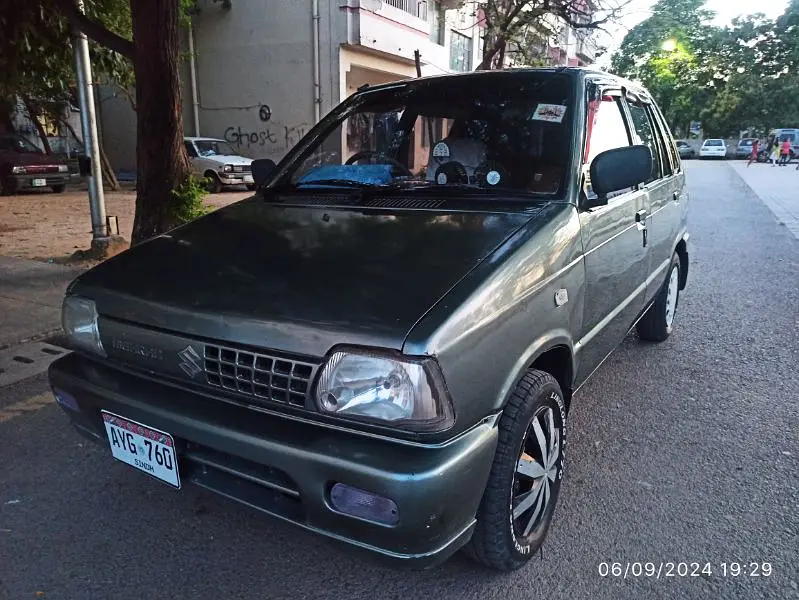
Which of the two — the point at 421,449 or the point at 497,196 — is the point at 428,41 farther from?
the point at 421,449

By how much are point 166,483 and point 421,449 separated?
0.95m

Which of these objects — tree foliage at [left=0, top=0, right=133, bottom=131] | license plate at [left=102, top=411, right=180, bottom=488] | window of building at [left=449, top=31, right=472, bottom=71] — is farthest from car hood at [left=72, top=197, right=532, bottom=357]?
window of building at [left=449, top=31, right=472, bottom=71]

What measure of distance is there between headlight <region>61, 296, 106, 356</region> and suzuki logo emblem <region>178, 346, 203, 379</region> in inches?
18.6

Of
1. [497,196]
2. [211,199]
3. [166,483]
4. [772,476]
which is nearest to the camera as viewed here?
[166,483]

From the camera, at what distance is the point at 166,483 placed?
2.04m

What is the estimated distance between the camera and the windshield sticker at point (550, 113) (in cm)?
278

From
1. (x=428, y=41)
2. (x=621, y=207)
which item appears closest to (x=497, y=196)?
(x=621, y=207)

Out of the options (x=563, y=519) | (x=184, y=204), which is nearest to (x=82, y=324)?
(x=563, y=519)

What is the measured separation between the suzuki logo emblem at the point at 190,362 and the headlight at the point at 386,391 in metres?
0.47

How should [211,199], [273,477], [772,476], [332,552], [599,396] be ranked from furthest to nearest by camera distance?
1. [211,199]
2. [599,396]
3. [772,476]
4. [332,552]
5. [273,477]

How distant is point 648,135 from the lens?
13.0ft

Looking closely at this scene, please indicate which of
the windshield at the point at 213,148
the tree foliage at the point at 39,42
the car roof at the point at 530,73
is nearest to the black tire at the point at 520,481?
the car roof at the point at 530,73

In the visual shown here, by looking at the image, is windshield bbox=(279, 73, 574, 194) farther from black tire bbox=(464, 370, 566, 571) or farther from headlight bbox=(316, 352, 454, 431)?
headlight bbox=(316, 352, 454, 431)

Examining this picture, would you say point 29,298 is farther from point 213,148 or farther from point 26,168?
point 213,148
